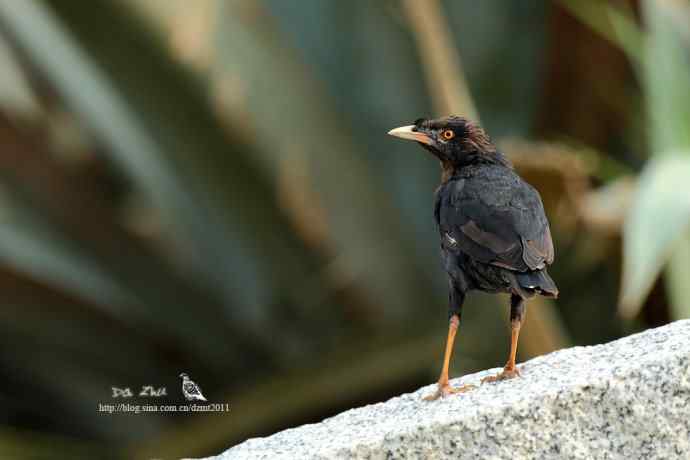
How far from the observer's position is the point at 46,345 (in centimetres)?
630

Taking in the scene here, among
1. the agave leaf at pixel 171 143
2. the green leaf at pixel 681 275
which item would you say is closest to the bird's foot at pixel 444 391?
the green leaf at pixel 681 275

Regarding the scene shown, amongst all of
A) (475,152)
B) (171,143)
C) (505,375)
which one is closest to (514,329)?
(505,375)

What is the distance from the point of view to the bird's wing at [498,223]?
11.8 ft

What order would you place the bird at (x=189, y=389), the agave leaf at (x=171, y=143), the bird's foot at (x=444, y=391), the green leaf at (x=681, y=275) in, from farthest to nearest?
the agave leaf at (x=171, y=143), the green leaf at (x=681, y=275), the bird at (x=189, y=389), the bird's foot at (x=444, y=391)

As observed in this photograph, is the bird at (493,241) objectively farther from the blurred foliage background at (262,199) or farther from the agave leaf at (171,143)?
the agave leaf at (171,143)

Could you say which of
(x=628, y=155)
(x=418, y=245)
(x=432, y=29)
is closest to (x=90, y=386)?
(x=418, y=245)

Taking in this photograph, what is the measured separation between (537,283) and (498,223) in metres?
0.21

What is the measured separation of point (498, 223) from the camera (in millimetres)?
3672

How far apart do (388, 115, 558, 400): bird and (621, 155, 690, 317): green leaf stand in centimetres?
34

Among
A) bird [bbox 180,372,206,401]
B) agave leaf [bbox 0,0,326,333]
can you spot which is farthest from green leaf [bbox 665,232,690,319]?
agave leaf [bbox 0,0,326,333]

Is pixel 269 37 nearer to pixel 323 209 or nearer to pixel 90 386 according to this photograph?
pixel 323 209

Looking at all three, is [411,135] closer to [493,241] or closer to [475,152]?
[475,152]

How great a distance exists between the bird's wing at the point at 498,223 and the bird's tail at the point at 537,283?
0.03m

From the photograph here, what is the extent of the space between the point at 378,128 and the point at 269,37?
0.68 m
